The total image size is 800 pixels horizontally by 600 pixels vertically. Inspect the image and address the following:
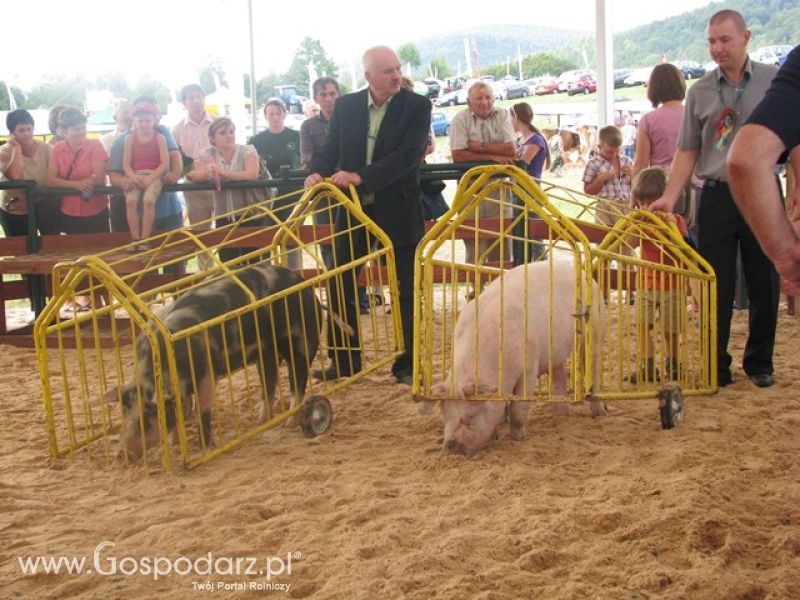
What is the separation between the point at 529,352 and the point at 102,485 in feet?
6.97

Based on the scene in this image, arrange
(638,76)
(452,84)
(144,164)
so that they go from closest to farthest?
(144,164)
(638,76)
(452,84)

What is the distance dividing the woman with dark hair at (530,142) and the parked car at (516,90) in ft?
24.4

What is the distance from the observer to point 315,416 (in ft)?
16.3

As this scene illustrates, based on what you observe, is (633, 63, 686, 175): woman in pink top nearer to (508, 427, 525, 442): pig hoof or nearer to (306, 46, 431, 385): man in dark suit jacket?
(306, 46, 431, 385): man in dark suit jacket

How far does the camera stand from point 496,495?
12.9ft

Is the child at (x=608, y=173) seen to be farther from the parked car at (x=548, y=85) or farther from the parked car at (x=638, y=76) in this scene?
the parked car at (x=548, y=85)

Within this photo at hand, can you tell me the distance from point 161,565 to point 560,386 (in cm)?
250

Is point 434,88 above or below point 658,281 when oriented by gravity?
above

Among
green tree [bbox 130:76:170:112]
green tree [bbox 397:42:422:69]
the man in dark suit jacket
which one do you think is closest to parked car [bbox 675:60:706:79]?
green tree [bbox 397:42:422:69]

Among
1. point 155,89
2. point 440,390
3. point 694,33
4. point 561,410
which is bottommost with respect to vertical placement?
point 561,410

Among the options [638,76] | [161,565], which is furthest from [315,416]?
[638,76]

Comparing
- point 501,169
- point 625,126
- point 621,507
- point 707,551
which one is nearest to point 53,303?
point 501,169

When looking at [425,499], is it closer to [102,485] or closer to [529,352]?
[529,352]

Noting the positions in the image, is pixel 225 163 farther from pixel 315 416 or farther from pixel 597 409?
pixel 597 409
